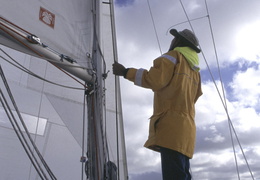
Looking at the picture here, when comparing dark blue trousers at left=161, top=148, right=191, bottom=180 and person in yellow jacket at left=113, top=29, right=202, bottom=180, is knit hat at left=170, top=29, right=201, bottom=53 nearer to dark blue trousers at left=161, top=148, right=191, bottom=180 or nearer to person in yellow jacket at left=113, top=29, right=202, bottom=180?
person in yellow jacket at left=113, top=29, right=202, bottom=180

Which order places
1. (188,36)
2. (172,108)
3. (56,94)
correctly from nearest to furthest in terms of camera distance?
(172,108), (188,36), (56,94)

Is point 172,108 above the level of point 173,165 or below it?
above

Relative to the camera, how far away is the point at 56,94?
264 cm

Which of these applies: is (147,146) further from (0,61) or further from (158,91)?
(0,61)

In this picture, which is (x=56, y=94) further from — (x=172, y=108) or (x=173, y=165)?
(x=173, y=165)

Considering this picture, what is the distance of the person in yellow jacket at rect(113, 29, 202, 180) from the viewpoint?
1.53 m

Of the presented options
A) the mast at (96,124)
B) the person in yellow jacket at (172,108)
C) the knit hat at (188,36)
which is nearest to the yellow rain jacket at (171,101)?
the person in yellow jacket at (172,108)

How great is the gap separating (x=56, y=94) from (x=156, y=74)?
1.37m

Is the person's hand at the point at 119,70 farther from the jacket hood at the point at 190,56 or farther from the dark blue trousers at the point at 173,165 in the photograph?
the dark blue trousers at the point at 173,165

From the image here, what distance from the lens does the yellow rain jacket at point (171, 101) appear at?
1561 millimetres

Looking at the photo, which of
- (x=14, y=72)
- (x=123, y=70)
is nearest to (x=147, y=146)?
(x=123, y=70)

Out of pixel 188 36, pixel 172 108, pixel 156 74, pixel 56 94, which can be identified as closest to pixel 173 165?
pixel 172 108

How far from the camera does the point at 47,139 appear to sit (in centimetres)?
260

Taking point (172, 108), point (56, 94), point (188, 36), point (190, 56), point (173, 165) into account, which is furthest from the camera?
point (56, 94)
